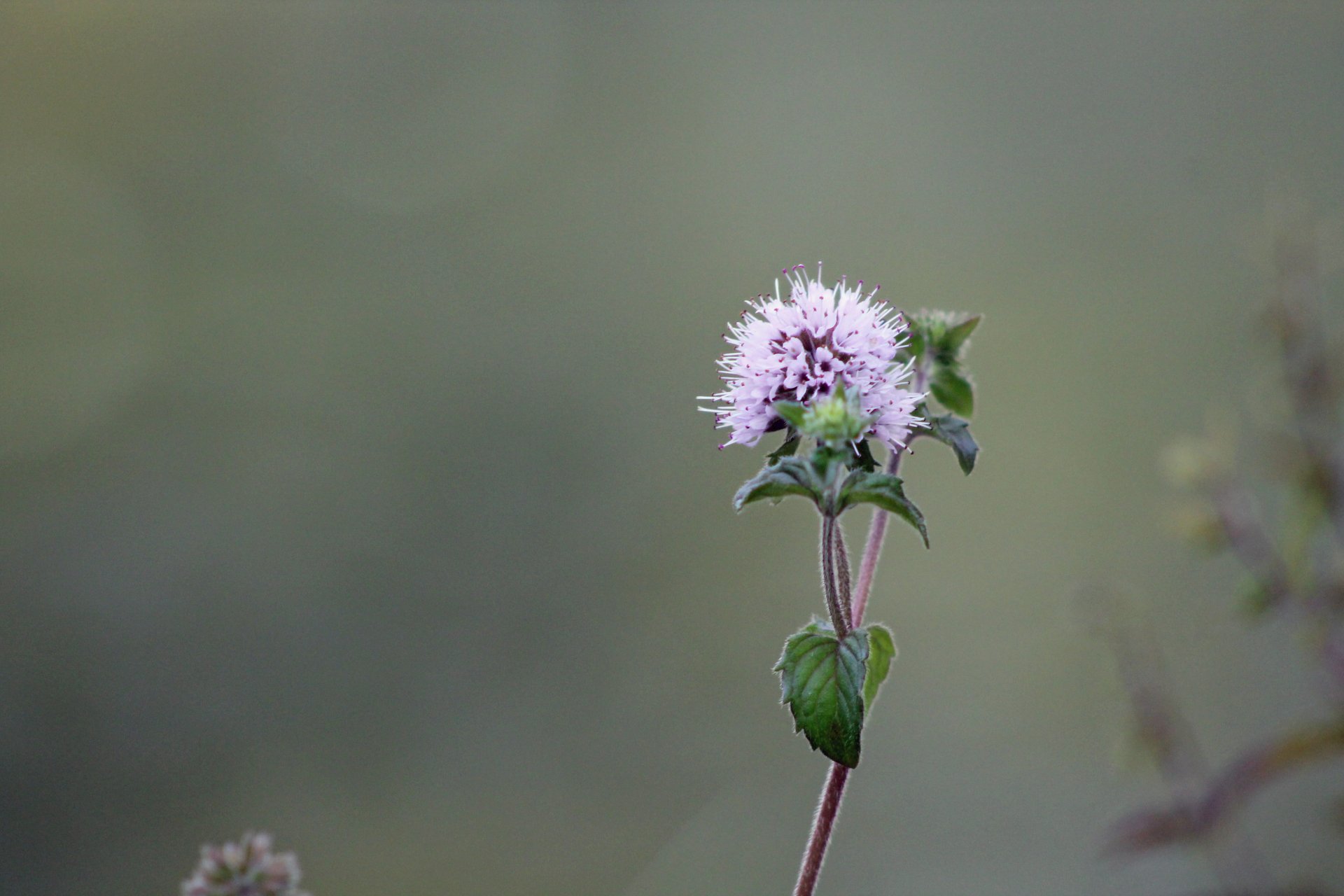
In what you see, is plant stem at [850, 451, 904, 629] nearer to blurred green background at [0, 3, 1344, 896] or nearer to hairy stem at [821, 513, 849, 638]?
hairy stem at [821, 513, 849, 638]

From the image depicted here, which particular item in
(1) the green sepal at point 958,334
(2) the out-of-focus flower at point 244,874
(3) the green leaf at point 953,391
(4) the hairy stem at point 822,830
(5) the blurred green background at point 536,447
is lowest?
(2) the out-of-focus flower at point 244,874

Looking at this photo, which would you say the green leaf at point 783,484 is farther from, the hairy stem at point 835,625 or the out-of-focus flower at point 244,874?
the out-of-focus flower at point 244,874

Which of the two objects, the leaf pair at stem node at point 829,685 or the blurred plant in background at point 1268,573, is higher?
the blurred plant in background at point 1268,573

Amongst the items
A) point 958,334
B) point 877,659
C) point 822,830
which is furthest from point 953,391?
point 822,830

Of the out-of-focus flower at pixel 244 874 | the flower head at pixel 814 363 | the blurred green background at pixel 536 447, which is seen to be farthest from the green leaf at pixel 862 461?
the blurred green background at pixel 536 447

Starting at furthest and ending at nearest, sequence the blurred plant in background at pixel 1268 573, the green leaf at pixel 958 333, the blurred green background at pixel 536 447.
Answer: the blurred green background at pixel 536 447 → the blurred plant in background at pixel 1268 573 → the green leaf at pixel 958 333
